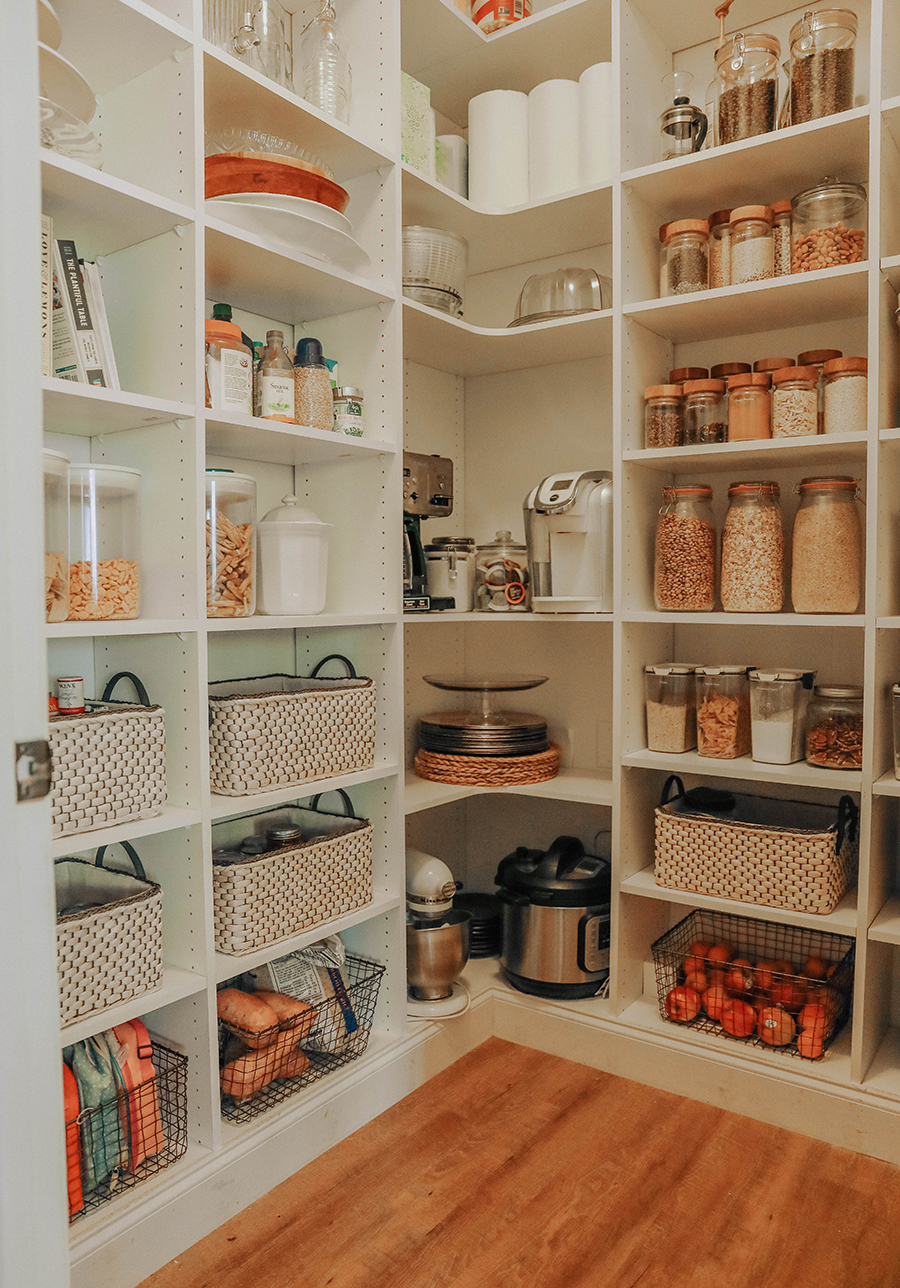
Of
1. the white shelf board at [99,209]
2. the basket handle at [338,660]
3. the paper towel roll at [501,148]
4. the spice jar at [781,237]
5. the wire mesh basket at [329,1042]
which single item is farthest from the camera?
the paper towel roll at [501,148]

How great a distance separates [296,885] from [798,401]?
144 cm

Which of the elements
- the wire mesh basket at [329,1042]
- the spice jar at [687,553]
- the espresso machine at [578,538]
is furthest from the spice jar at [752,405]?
the wire mesh basket at [329,1042]

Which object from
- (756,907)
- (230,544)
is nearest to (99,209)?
(230,544)

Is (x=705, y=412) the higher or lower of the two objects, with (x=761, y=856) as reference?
higher

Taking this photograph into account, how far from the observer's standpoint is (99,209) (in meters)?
1.50

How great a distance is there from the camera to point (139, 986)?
1.54 m

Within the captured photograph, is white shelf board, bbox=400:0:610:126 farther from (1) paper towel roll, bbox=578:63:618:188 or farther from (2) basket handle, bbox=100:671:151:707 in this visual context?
(2) basket handle, bbox=100:671:151:707

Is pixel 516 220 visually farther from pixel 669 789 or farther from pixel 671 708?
pixel 669 789

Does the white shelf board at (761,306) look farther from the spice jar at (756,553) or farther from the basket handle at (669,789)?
the basket handle at (669,789)

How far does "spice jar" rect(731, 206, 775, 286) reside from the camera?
1.96 metres

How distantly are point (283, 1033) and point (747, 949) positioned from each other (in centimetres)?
119

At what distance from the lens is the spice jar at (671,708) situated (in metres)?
2.14

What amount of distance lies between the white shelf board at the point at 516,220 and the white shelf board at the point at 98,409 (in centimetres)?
89

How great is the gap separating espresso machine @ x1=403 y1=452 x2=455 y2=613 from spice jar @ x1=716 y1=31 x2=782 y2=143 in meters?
1.03
